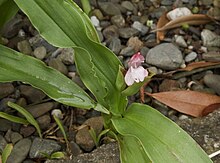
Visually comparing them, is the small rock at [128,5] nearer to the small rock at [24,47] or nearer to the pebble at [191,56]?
the pebble at [191,56]

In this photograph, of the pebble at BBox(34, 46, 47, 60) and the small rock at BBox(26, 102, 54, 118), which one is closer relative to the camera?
the small rock at BBox(26, 102, 54, 118)

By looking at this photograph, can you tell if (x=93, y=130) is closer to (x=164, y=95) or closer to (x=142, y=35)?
(x=164, y=95)

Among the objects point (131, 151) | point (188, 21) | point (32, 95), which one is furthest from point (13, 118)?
point (188, 21)

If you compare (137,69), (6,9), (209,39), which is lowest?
(209,39)

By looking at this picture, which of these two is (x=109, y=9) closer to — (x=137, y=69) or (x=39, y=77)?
(x=39, y=77)

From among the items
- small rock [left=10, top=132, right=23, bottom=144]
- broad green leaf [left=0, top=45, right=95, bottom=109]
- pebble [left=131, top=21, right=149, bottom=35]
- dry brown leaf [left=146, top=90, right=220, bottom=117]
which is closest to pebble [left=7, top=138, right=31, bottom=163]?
small rock [left=10, top=132, right=23, bottom=144]

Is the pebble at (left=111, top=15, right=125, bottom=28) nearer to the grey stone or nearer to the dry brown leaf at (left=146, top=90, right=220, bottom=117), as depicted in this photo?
the dry brown leaf at (left=146, top=90, right=220, bottom=117)

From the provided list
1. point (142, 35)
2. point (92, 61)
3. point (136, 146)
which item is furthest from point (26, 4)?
point (142, 35)
